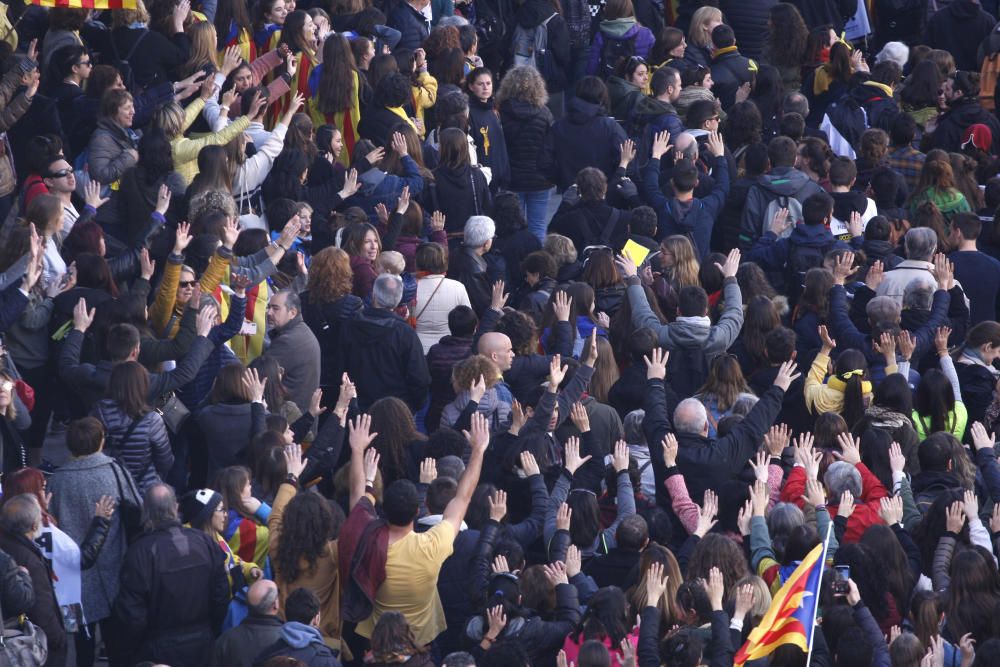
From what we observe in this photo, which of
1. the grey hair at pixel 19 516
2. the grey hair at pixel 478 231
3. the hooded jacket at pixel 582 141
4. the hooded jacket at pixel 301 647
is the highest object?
the grey hair at pixel 19 516

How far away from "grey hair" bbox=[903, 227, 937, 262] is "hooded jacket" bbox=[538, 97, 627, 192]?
9.90 feet

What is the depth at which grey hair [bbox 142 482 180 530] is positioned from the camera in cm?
944

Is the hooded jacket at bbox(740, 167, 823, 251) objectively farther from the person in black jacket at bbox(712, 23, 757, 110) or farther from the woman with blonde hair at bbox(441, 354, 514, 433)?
the woman with blonde hair at bbox(441, 354, 514, 433)

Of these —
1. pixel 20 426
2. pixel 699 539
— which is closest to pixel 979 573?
pixel 699 539

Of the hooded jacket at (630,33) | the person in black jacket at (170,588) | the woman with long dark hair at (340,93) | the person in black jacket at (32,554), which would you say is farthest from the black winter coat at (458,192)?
the person in black jacket at (32,554)

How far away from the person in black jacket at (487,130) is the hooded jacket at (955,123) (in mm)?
3540

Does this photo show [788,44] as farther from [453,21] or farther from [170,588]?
[170,588]

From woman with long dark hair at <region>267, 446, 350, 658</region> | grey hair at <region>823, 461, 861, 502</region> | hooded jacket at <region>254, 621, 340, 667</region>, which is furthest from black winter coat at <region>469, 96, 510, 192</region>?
hooded jacket at <region>254, 621, 340, 667</region>

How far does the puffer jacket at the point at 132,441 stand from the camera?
10445 mm

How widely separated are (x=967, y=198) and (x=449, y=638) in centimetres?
658

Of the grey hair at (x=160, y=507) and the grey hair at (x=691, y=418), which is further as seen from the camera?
the grey hair at (x=691, y=418)

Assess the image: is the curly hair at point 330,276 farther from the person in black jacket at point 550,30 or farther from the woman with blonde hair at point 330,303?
the person in black jacket at point 550,30

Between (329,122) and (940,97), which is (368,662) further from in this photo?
(940,97)

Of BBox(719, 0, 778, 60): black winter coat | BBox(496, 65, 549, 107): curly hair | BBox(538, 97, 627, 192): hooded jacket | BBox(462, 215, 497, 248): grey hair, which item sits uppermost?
BBox(462, 215, 497, 248): grey hair
